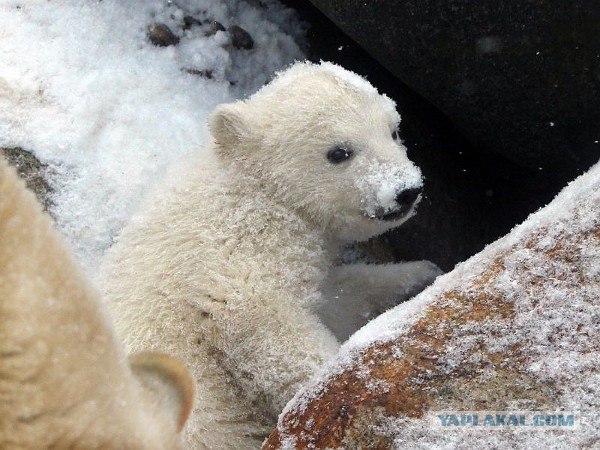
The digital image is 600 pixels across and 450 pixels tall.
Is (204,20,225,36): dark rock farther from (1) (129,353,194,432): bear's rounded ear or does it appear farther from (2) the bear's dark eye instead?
(1) (129,353,194,432): bear's rounded ear

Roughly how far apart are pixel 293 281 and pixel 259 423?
55 cm

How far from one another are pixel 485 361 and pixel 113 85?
2.76 m

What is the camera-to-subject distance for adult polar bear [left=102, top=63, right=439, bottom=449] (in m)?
2.72

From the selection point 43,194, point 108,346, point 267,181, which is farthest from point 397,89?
point 108,346

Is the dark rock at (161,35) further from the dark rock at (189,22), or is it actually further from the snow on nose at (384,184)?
the snow on nose at (384,184)

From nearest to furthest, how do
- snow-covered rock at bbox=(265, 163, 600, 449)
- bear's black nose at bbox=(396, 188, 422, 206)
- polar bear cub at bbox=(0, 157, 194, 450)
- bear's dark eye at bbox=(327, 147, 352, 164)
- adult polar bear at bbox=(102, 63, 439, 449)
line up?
polar bear cub at bbox=(0, 157, 194, 450)
snow-covered rock at bbox=(265, 163, 600, 449)
adult polar bear at bbox=(102, 63, 439, 449)
bear's black nose at bbox=(396, 188, 422, 206)
bear's dark eye at bbox=(327, 147, 352, 164)

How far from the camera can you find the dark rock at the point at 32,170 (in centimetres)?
350

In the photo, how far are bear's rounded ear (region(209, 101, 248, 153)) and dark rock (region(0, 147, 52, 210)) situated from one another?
993 mm

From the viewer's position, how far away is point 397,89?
4.22 m

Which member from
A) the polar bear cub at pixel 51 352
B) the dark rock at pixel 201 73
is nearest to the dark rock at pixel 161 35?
the dark rock at pixel 201 73

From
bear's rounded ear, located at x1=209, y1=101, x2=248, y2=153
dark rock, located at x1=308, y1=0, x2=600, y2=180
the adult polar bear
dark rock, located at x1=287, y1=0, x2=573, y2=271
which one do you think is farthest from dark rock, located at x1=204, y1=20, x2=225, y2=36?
bear's rounded ear, located at x1=209, y1=101, x2=248, y2=153

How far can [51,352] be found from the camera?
98 cm

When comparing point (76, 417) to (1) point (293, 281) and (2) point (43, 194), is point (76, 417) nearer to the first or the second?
(1) point (293, 281)

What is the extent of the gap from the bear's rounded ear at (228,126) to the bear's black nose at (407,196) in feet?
2.19
